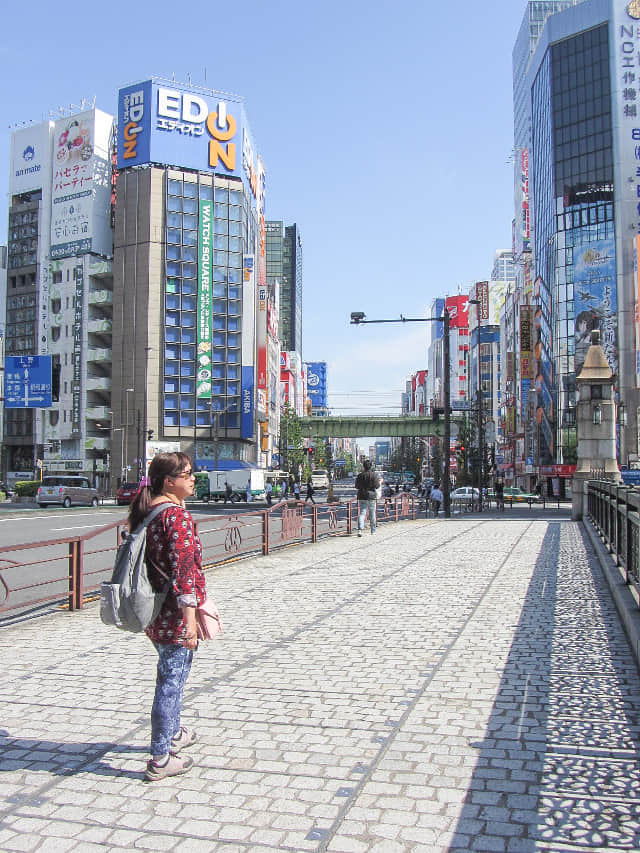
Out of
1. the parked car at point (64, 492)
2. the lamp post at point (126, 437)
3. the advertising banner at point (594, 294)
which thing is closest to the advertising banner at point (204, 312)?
the lamp post at point (126, 437)

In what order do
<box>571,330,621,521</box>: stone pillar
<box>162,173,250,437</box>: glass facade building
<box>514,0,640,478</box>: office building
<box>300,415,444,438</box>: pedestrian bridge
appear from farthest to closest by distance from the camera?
1. <box>300,415,444,438</box>: pedestrian bridge
2. <box>162,173,250,437</box>: glass facade building
3. <box>514,0,640,478</box>: office building
4. <box>571,330,621,521</box>: stone pillar

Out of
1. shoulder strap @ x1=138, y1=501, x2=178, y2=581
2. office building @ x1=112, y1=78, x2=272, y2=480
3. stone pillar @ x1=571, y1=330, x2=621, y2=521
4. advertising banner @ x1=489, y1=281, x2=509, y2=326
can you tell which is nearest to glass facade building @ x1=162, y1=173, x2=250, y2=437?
office building @ x1=112, y1=78, x2=272, y2=480

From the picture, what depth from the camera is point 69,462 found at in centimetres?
7450

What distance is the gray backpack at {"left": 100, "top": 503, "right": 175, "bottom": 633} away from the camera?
151 inches

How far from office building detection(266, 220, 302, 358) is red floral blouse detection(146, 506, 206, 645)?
16798 cm

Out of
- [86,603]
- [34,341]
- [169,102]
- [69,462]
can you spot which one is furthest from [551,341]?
[86,603]

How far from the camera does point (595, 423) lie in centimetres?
2612

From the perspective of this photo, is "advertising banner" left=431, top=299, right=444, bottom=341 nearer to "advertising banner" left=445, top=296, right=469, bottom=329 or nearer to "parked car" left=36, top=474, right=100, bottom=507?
"advertising banner" left=445, top=296, right=469, bottom=329

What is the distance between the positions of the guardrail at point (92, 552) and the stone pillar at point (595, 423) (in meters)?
9.25

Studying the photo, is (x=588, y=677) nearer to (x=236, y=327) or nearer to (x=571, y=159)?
(x=236, y=327)

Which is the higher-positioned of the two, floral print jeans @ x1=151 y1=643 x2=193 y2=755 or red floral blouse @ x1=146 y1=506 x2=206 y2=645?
red floral blouse @ x1=146 y1=506 x2=206 y2=645

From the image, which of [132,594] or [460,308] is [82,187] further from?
[460,308]

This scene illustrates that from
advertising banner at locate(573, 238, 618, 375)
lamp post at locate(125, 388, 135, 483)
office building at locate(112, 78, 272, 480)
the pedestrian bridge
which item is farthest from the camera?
the pedestrian bridge

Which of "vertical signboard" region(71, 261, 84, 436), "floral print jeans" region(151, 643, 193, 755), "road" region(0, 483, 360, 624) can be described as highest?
"vertical signboard" region(71, 261, 84, 436)
